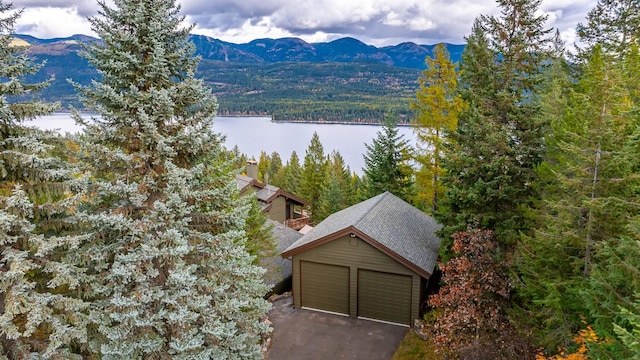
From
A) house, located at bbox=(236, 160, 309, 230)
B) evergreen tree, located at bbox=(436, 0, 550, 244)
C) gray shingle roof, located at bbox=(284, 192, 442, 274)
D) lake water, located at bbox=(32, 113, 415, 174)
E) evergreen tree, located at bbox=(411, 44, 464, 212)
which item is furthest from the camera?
lake water, located at bbox=(32, 113, 415, 174)

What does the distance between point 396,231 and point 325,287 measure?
3.69 metres

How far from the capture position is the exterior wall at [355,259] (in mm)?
14133

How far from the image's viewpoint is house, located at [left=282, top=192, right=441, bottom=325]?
14164 millimetres

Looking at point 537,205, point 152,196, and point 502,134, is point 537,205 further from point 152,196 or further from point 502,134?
point 152,196

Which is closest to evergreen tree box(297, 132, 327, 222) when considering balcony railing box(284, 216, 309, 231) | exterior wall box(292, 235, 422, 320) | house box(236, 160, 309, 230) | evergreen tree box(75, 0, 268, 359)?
balcony railing box(284, 216, 309, 231)

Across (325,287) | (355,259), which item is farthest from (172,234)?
(325,287)

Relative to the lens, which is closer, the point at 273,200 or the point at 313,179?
the point at 273,200

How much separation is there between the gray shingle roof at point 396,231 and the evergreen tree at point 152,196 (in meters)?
7.32

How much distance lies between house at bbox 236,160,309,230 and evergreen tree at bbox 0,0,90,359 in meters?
20.8

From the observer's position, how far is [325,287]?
1555 centimetres

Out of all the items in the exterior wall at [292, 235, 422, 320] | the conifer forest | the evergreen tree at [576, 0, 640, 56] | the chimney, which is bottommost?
the exterior wall at [292, 235, 422, 320]

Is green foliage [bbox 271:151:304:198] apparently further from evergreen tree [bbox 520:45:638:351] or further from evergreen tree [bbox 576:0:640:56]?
evergreen tree [bbox 520:45:638:351]

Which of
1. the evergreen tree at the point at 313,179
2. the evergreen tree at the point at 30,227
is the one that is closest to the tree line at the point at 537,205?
the evergreen tree at the point at 30,227

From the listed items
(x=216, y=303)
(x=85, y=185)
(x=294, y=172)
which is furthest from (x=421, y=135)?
(x=294, y=172)
